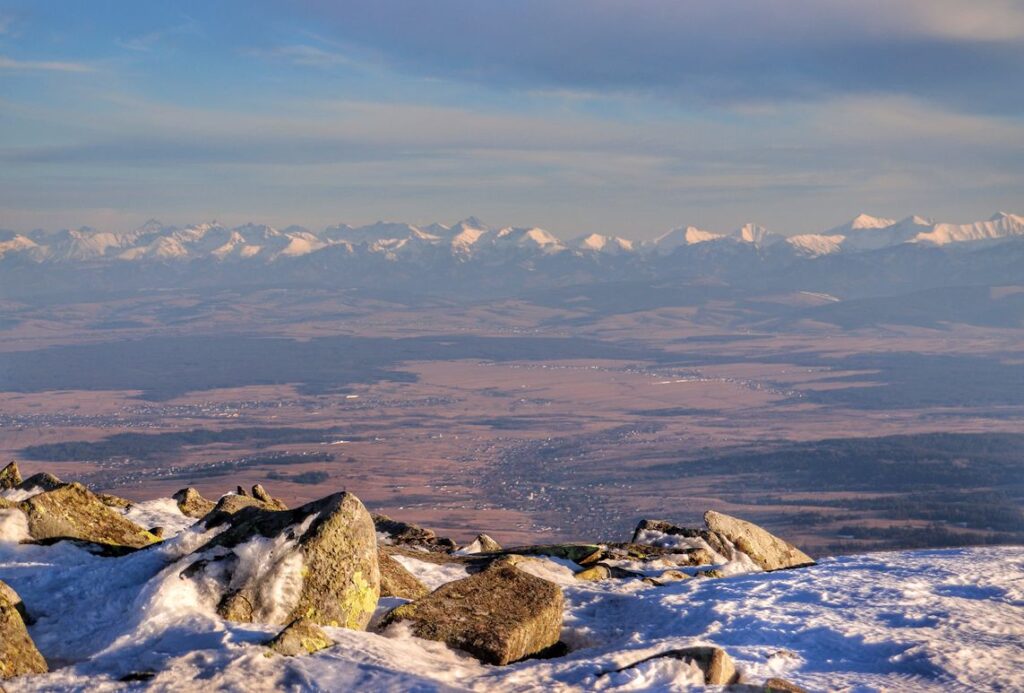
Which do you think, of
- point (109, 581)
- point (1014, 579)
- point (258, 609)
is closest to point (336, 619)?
point (258, 609)

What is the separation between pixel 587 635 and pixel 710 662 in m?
3.70

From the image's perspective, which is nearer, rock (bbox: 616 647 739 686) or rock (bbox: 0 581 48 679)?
rock (bbox: 0 581 48 679)

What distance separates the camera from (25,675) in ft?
40.2

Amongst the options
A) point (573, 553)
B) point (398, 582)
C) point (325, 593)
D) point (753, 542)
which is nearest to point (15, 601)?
point (325, 593)

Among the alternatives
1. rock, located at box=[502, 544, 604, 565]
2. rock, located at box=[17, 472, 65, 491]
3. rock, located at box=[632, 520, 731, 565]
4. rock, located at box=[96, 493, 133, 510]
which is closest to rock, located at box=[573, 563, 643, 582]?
rock, located at box=[502, 544, 604, 565]

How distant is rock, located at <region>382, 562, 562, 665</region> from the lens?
46.4 feet

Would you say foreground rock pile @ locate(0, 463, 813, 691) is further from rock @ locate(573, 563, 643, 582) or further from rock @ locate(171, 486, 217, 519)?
rock @ locate(171, 486, 217, 519)

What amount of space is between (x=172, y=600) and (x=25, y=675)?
6.91 feet

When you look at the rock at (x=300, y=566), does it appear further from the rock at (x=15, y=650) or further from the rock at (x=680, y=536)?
the rock at (x=680, y=536)

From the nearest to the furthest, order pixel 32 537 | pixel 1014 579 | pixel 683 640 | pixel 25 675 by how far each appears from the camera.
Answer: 1. pixel 25 675
2. pixel 683 640
3. pixel 32 537
4. pixel 1014 579

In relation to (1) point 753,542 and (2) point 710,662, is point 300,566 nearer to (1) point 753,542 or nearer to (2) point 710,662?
(2) point 710,662

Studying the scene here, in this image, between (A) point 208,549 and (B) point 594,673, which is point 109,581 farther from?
(B) point 594,673

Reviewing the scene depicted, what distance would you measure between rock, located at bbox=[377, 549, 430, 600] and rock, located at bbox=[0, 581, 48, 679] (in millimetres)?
5968

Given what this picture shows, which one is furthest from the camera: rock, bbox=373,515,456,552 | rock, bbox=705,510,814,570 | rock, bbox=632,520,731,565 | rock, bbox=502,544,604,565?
rock, bbox=373,515,456,552
